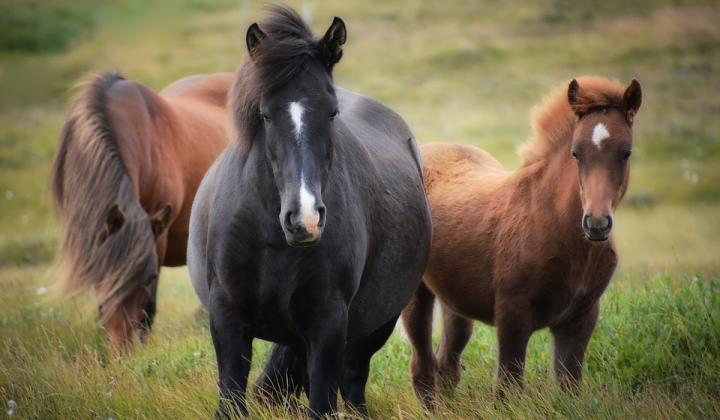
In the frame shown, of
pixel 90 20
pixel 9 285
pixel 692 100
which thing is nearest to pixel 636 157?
pixel 692 100

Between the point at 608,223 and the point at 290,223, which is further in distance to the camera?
the point at 608,223

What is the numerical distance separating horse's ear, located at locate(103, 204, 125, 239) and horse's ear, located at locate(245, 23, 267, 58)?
2.62 meters

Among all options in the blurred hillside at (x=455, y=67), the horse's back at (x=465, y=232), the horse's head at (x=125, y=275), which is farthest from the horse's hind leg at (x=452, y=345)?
the blurred hillside at (x=455, y=67)

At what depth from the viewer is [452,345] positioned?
5.95 m

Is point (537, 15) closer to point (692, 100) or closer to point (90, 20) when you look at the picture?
point (692, 100)

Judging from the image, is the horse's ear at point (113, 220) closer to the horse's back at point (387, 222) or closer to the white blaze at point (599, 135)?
the horse's back at point (387, 222)

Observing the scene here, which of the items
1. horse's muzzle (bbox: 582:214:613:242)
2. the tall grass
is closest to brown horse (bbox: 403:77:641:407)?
horse's muzzle (bbox: 582:214:613:242)

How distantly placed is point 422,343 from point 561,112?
177 centimetres

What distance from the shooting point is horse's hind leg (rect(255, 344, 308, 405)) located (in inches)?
182

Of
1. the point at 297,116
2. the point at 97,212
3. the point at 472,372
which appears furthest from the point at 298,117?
the point at 97,212

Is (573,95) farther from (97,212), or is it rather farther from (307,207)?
(97,212)

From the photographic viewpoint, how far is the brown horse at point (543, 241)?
472 cm

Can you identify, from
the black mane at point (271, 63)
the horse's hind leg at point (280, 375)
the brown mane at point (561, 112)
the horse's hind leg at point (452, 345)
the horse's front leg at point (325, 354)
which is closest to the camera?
the black mane at point (271, 63)

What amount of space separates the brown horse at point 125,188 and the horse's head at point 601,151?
308cm
